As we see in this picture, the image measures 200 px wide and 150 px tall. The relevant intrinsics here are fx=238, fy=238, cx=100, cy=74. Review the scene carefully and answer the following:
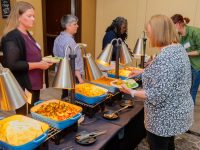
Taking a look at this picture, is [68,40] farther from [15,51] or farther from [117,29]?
[117,29]

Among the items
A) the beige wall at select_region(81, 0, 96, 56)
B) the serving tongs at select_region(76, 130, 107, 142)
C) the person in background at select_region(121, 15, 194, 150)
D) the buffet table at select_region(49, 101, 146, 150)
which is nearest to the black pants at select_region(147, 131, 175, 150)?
the person in background at select_region(121, 15, 194, 150)

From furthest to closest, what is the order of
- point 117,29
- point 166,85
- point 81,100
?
point 117,29
point 81,100
point 166,85

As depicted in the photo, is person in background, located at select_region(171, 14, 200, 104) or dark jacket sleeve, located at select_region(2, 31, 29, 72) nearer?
dark jacket sleeve, located at select_region(2, 31, 29, 72)

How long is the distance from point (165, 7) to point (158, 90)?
3.30 m

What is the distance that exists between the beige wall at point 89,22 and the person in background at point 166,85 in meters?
3.52

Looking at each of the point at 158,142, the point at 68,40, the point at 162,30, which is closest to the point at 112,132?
the point at 158,142

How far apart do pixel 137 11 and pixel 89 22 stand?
108cm

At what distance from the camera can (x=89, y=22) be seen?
5160 mm

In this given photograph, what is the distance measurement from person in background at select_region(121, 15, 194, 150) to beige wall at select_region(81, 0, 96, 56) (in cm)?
352

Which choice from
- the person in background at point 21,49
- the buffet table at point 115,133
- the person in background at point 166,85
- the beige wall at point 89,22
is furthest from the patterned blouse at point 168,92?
the beige wall at point 89,22

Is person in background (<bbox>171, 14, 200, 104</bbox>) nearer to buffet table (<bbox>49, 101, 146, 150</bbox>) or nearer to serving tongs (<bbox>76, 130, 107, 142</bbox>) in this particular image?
buffet table (<bbox>49, 101, 146, 150</bbox>)

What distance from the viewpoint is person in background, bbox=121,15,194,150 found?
1.52 m

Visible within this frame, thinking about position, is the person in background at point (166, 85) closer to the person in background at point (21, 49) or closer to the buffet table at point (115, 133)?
the buffet table at point (115, 133)

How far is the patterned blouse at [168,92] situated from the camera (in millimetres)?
1520
